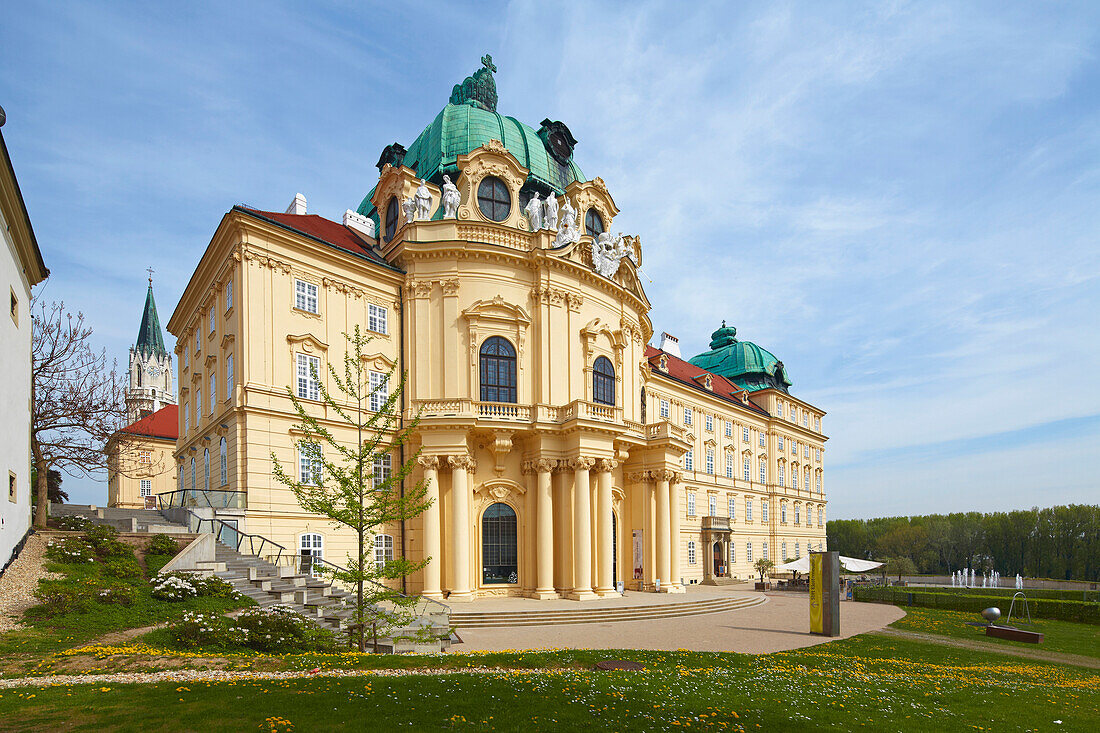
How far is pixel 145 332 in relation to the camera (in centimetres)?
9000

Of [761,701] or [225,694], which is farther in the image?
[761,701]

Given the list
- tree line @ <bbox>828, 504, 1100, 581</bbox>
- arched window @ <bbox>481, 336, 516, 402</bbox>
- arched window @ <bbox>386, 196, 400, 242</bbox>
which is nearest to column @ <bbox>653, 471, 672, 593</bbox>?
arched window @ <bbox>481, 336, 516, 402</bbox>

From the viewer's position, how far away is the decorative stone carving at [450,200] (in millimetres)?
33844

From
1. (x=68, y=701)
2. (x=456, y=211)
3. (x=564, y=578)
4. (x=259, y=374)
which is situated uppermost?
(x=456, y=211)

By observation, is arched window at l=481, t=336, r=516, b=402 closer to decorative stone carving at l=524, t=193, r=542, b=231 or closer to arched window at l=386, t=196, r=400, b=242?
decorative stone carving at l=524, t=193, r=542, b=231

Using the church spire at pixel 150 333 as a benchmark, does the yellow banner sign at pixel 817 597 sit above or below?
below

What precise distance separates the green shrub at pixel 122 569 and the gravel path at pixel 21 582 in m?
1.18

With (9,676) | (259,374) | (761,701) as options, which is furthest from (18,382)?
(761,701)

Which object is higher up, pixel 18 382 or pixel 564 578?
pixel 18 382

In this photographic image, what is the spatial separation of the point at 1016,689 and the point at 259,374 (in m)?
26.0

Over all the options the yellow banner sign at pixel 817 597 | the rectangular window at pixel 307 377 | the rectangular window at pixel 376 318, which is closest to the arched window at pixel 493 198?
the rectangular window at pixel 376 318

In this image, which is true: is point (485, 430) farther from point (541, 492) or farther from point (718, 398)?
point (718, 398)

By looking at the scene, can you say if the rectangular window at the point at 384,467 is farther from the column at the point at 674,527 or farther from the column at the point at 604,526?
the column at the point at 674,527

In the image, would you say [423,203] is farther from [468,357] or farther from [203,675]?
[203,675]
